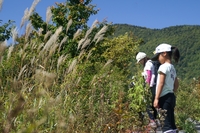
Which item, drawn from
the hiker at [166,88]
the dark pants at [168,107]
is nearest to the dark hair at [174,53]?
the hiker at [166,88]

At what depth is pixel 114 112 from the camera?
375cm

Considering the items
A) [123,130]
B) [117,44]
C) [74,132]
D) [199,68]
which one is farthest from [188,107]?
[199,68]

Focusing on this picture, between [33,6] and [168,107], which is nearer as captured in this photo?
[33,6]

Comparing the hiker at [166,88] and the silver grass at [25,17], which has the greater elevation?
the silver grass at [25,17]

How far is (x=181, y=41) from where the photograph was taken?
308ft

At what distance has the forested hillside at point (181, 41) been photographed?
83.2 meters

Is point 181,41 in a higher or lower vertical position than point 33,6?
higher

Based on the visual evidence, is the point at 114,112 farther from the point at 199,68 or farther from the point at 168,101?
the point at 199,68

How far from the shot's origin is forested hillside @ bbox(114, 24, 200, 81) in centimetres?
8318

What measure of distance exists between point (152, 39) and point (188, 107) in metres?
88.5

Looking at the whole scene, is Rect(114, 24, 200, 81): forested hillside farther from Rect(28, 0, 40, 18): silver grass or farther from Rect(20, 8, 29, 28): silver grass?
Rect(28, 0, 40, 18): silver grass

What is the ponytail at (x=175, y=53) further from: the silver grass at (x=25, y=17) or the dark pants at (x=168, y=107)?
the silver grass at (x=25, y=17)

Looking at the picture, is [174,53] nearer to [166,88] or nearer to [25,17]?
[166,88]

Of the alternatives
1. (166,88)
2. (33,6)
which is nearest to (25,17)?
(33,6)
